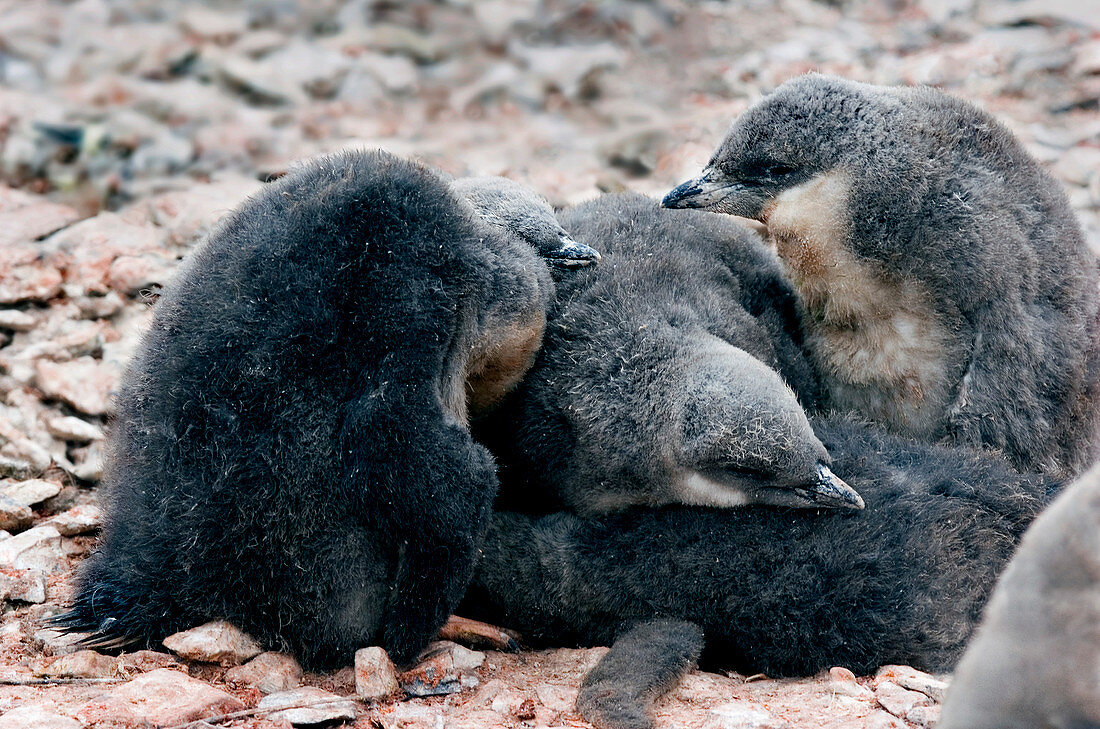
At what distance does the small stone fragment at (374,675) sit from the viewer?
165 inches

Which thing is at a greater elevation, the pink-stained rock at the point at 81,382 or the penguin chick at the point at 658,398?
the penguin chick at the point at 658,398

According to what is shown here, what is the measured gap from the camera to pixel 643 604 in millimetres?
4602

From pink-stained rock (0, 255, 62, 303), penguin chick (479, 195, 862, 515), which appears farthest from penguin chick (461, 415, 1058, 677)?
pink-stained rock (0, 255, 62, 303)

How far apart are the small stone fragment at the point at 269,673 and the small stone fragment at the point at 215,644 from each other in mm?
40

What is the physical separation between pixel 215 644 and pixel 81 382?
2.29 metres

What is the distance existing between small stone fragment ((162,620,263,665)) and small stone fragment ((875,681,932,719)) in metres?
2.08

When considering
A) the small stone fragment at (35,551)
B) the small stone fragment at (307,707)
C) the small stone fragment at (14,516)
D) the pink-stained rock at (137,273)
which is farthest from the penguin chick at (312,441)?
the pink-stained rock at (137,273)

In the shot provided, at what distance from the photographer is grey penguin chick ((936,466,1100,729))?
2545 mm

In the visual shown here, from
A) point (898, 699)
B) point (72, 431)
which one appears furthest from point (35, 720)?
point (898, 699)

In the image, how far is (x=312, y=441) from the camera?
422 cm

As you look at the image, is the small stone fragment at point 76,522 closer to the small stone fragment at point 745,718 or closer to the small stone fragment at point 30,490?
the small stone fragment at point 30,490

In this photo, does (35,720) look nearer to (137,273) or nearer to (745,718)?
(745,718)

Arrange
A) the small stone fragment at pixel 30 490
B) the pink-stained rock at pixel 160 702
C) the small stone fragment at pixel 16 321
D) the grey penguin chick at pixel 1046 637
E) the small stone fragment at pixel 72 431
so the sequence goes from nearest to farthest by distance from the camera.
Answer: the grey penguin chick at pixel 1046 637
the pink-stained rock at pixel 160 702
the small stone fragment at pixel 30 490
the small stone fragment at pixel 72 431
the small stone fragment at pixel 16 321

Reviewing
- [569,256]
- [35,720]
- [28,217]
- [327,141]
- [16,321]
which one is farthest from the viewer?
[327,141]
